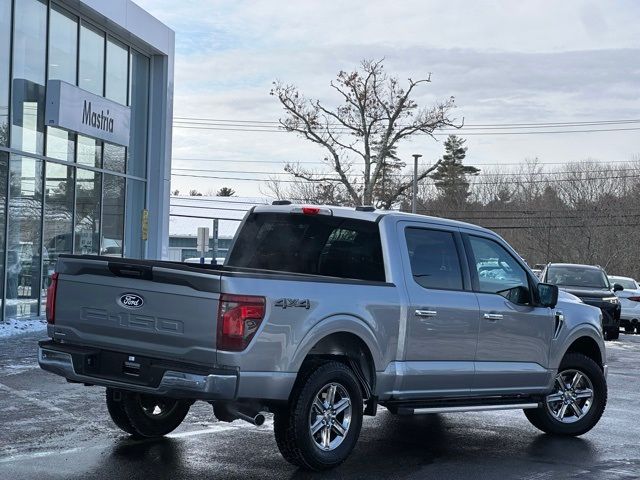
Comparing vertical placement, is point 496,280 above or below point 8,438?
above

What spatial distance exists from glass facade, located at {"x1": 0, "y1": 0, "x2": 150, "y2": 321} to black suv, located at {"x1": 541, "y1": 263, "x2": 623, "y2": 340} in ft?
34.0

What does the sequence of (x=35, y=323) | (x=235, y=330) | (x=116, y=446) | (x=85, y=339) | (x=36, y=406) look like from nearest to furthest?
(x=235, y=330) → (x=85, y=339) → (x=116, y=446) → (x=36, y=406) → (x=35, y=323)

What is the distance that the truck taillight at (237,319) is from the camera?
621cm

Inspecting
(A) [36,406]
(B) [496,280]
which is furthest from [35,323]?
(B) [496,280]

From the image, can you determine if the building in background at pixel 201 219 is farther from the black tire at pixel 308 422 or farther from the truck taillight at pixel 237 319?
the truck taillight at pixel 237 319

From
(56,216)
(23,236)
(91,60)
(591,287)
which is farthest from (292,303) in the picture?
(91,60)

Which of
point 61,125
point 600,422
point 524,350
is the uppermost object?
point 61,125

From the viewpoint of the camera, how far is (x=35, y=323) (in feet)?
59.0

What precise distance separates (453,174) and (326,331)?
79.2 meters

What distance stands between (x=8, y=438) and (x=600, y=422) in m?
5.70

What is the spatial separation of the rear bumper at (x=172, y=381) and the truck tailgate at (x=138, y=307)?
0.37 ft

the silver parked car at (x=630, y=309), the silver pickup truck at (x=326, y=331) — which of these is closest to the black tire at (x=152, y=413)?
the silver pickup truck at (x=326, y=331)

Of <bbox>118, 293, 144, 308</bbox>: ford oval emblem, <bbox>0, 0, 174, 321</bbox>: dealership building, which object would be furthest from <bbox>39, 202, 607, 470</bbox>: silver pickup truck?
<bbox>0, 0, 174, 321</bbox>: dealership building

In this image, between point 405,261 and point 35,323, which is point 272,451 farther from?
point 35,323
